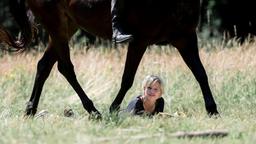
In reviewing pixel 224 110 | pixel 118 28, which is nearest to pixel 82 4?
pixel 118 28

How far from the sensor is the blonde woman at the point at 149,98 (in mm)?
8727

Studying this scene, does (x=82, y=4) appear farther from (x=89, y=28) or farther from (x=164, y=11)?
(x=164, y=11)

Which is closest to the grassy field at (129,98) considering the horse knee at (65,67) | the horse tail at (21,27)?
the horse knee at (65,67)

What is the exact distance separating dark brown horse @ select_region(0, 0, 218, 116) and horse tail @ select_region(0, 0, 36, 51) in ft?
0.04

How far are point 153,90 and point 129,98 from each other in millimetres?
2802

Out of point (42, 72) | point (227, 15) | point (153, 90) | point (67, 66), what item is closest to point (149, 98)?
point (153, 90)

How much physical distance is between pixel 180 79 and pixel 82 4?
321cm

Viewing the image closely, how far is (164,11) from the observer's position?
8.78 meters

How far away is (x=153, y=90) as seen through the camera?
8.78 metres

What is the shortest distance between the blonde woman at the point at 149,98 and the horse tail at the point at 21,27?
225 centimetres

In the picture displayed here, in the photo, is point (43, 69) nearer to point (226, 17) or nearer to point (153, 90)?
point (153, 90)

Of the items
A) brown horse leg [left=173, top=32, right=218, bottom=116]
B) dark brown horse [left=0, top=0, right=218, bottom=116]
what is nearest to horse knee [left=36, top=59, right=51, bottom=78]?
dark brown horse [left=0, top=0, right=218, bottom=116]

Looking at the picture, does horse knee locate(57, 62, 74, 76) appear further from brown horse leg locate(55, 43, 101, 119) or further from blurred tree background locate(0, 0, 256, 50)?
blurred tree background locate(0, 0, 256, 50)

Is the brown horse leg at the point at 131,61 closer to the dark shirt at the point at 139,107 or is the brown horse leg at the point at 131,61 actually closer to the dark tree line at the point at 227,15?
the dark shirt at the point at 139,107
